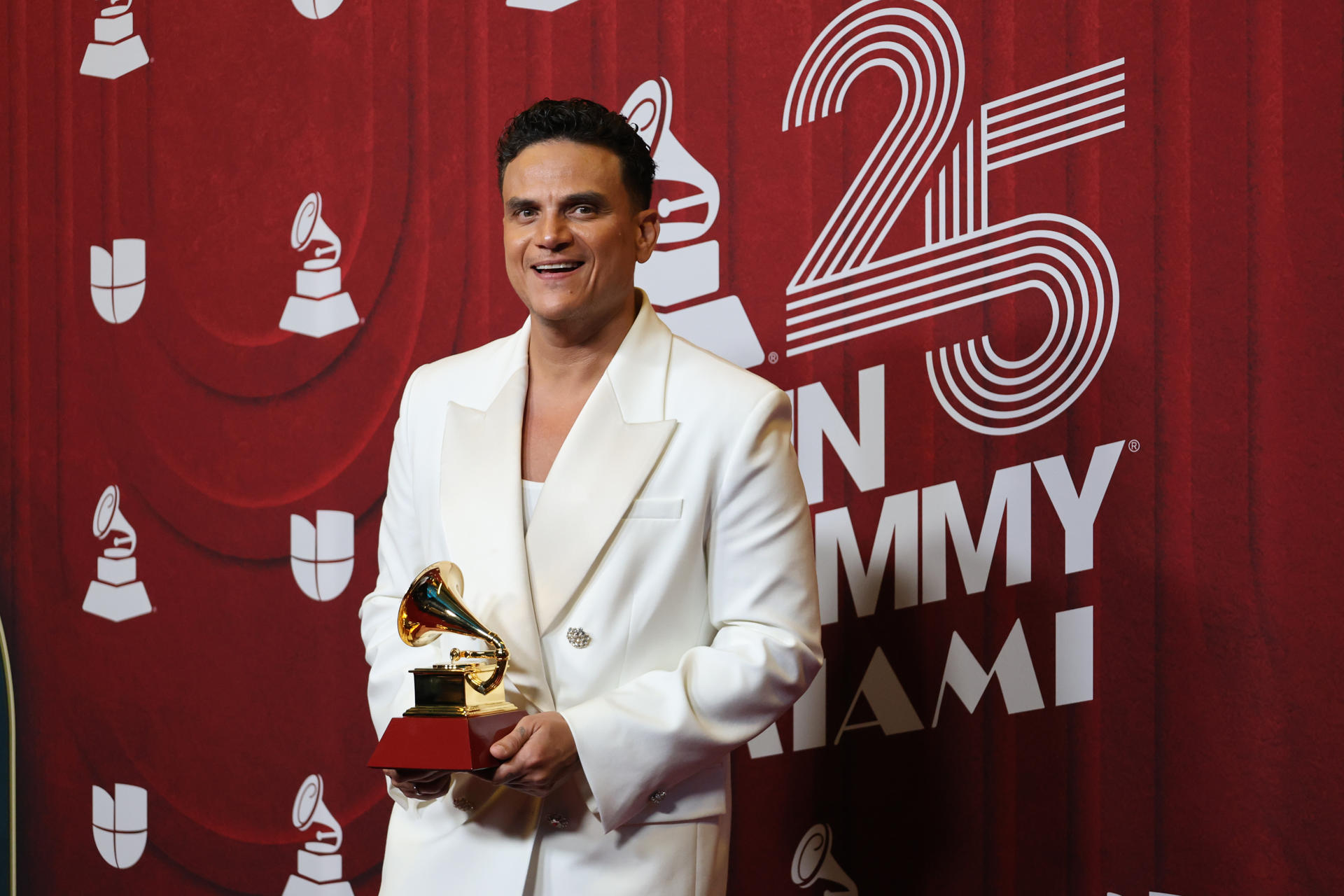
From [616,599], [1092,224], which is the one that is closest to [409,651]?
[616,599]

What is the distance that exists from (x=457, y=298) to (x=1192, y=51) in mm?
1482

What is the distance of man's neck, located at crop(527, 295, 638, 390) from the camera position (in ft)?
5.67

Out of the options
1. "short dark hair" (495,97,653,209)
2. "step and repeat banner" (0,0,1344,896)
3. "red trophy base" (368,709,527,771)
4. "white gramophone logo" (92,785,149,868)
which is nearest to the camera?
"red trophy base" (368,709,527,771)

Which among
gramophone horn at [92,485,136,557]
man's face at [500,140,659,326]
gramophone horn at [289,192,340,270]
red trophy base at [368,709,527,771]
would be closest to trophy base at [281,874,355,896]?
gramophone horn at [92,485,136,557]

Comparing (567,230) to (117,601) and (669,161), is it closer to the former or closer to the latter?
(669,161)

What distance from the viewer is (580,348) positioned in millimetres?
1740

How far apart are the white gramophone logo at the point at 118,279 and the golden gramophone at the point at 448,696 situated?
1.88 meters

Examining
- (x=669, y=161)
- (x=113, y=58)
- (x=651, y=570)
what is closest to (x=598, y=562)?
(x=651, y=570)

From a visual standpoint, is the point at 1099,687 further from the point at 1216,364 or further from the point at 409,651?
the point at 409,651

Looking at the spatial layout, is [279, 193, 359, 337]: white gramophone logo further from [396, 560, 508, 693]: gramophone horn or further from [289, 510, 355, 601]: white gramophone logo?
[396, 560, 508, 693]: gramophone horn

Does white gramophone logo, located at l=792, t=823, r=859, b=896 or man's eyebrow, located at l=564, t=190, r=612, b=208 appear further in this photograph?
white gramophone logo, located at l=792, t=823, r=859, b=896

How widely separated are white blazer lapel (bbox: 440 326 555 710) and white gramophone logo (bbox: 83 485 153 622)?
5.40ft

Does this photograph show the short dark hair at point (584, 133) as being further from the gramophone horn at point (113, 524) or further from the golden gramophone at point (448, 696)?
the gramophone horn at point (113, 524)

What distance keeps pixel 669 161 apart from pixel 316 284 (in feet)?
2.98
